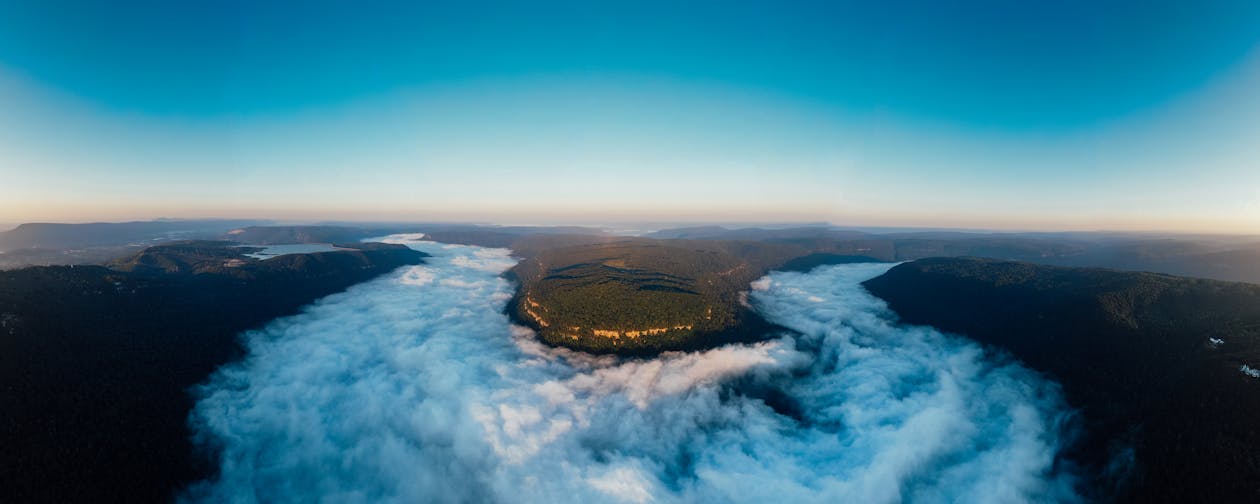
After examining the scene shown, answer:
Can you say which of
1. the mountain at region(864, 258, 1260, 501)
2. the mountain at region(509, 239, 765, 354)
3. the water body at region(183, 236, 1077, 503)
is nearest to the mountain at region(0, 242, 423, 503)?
the water body at region(183, 236, 1077, 503)

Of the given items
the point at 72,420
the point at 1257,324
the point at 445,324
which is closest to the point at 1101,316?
the point at 1257,324

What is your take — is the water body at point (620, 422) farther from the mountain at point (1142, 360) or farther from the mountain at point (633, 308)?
the mountain at point (633, 308)

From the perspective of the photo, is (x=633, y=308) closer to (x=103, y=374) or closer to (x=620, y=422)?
(x=620, y=422)

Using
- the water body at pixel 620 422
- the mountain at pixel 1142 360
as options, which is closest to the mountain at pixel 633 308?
the water body at pixel 620 422

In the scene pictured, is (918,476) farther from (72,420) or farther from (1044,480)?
(72,420)

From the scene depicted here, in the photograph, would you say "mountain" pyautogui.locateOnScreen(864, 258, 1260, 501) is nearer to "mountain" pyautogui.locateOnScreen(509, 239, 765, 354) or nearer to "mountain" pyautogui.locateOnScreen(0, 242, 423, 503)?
"mountain" pyautogui.locateOnScreen(509, 239, 765, 354)

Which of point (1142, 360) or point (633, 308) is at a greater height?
point (633, 308)

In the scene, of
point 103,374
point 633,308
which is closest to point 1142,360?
point 633,308
